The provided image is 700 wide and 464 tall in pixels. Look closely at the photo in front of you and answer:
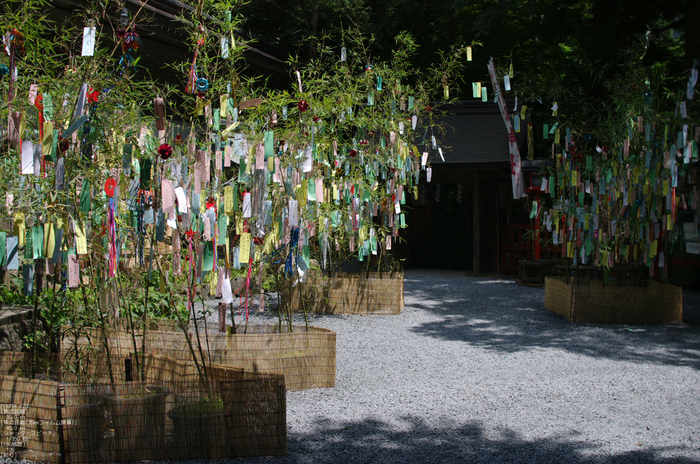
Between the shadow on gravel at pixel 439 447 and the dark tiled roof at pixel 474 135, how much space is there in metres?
6.93

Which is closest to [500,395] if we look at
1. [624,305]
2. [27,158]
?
[27,158]

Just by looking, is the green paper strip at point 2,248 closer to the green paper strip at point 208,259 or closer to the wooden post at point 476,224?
the green paper strip at point 208,259

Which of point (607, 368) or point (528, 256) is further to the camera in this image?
point (528, 256)

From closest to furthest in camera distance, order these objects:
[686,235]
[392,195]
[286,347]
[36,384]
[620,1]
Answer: [36,384], [286,347], [392,195], [686,235], [620,1]

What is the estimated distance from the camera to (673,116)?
19.9 ft

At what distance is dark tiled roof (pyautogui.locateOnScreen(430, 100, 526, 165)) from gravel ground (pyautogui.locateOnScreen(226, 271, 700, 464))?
424 centimetres

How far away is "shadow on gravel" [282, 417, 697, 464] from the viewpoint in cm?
270

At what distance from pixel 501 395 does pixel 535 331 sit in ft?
7.41

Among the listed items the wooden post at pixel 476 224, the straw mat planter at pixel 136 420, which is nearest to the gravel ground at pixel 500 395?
the straw mat planter at pixel 136 420

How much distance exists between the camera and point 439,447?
2.85 metres

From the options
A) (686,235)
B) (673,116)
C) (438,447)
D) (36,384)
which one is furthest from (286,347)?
(686,235)

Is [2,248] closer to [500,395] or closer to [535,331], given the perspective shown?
[500,395]

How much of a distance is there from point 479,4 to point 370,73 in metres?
8.70

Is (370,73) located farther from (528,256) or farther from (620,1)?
(620,1)
